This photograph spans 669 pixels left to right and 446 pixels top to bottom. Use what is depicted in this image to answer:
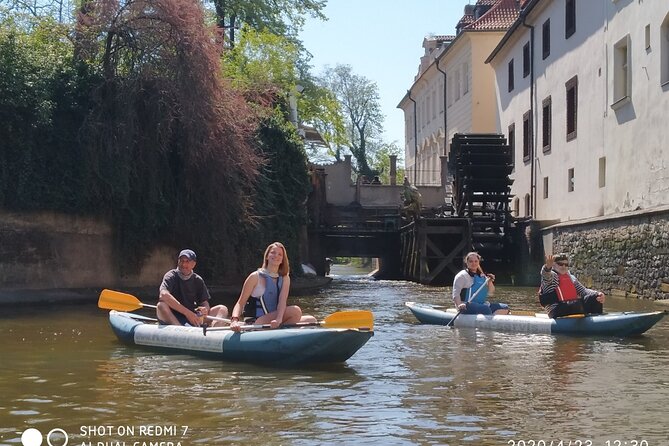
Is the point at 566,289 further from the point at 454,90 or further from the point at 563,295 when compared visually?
the point at 454,90

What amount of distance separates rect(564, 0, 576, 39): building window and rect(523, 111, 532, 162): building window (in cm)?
518

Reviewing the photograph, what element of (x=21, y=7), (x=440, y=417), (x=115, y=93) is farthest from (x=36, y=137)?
(x=440, y=417)

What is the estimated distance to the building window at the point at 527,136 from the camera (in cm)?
3462

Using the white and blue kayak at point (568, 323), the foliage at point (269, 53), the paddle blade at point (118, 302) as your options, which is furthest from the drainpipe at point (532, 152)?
the paddle blade at point (118, 302)

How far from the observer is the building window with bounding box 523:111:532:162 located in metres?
34.6

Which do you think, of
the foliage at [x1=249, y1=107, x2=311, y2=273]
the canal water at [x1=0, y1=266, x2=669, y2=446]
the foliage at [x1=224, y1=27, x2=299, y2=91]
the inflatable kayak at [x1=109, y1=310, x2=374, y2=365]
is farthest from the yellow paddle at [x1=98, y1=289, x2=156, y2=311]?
the foliage at [x1=224, y1=27, x2=299, y2=91]

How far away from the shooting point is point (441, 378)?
32.7ft

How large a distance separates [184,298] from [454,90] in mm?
38805

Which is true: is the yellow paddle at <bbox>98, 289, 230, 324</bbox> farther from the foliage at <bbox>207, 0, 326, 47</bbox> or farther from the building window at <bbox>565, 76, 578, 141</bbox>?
the foliage at <bbox>207, 0, 326, 47</bbox>

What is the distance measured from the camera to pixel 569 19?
97.3 feet

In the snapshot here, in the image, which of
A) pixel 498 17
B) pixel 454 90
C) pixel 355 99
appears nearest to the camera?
pixel 498 17

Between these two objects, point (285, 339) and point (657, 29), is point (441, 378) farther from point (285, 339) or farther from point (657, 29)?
point (657, 29)

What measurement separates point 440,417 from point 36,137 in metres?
15.5

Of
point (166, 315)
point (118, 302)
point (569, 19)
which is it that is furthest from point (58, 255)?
point (569, 19)
